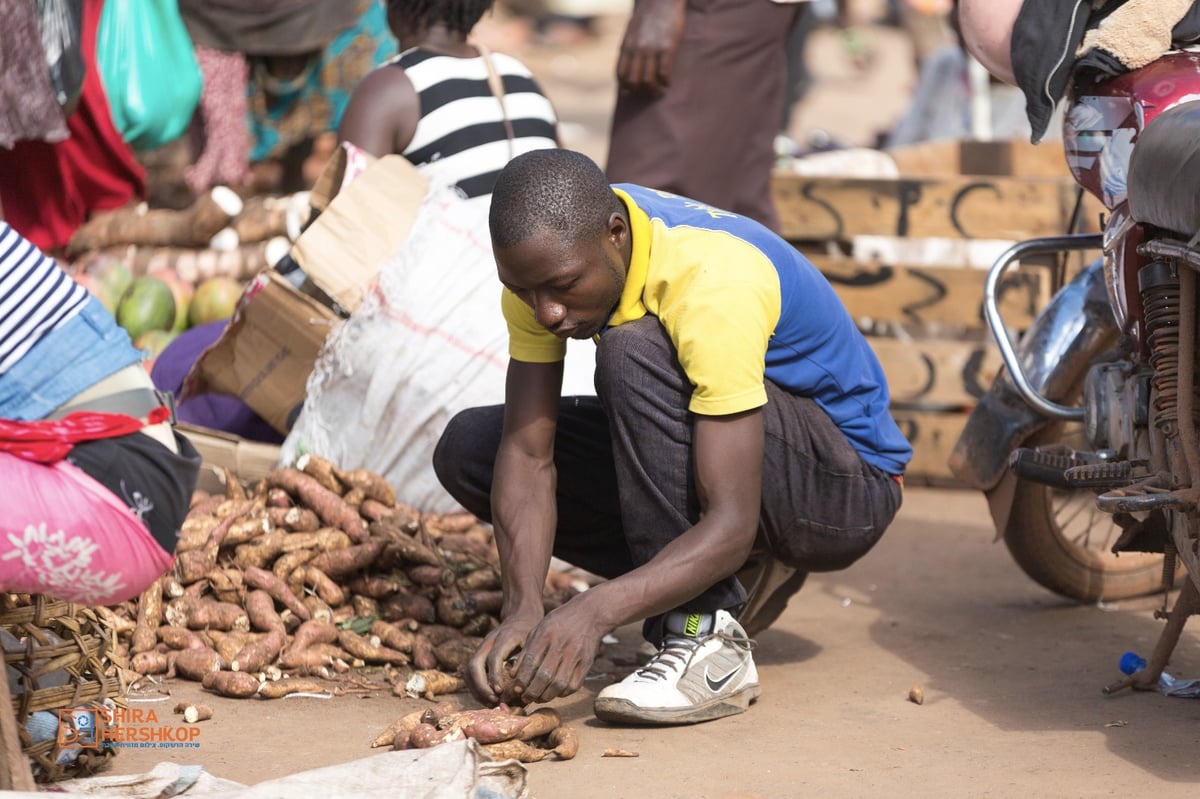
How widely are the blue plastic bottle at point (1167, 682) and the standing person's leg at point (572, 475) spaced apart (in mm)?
1156

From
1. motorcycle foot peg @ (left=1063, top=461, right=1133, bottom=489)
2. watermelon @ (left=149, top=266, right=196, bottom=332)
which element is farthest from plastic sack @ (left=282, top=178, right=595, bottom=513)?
watermelon @ (left=149, top=266, right=196, bottom=332)

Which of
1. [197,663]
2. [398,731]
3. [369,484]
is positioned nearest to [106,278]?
[369,484]

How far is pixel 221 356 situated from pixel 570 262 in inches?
75.7

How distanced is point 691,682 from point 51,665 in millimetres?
1261

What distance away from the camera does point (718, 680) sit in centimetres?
302

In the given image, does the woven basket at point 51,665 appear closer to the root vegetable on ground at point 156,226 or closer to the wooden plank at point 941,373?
the wooden plank at point 941,373

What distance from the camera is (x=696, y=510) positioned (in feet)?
9.73

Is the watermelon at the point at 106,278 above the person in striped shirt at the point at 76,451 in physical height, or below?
below

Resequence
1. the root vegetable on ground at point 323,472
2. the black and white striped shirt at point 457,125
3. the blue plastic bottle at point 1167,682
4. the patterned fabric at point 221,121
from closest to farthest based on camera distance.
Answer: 1. the blue plastic bottle at point 1167,682
2. the root vegetable on ground at point 323,472
3. the black and white striped shirt at point 457,125
4. the patterned fabric at point 221,121

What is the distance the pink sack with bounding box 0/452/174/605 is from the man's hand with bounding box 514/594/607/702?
734mm

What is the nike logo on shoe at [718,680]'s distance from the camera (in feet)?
9.86

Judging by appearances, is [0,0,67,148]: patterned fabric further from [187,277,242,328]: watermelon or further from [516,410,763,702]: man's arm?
[516,410,763,702]: man's arm

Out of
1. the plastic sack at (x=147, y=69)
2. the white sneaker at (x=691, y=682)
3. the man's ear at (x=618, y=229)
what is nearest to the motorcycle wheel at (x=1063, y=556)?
the white sneaker at (x=691, y=682)

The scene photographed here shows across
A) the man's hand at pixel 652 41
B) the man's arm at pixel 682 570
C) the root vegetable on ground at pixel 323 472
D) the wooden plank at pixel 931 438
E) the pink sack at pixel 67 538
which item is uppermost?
the man's hand at pixel 652 41
